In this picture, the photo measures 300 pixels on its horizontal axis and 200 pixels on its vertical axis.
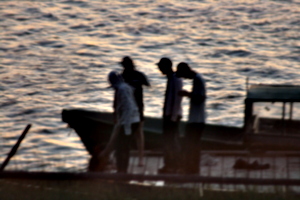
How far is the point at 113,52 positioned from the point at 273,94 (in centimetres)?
2678

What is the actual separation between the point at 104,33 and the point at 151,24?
3.63 m

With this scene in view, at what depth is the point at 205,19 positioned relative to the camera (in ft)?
151

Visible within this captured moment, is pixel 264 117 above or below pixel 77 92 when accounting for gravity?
above

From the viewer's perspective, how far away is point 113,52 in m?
39.8

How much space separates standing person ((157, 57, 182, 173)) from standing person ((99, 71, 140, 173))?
58cm

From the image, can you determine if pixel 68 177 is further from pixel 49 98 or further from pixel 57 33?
pixel 57 33

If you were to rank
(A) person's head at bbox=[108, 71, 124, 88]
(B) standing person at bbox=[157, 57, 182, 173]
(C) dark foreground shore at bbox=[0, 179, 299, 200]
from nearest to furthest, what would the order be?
(C) dark foreground shore at bbox=[0, 179, 299, 200]
(A) person's head at bbox=[108, 71, 124, 88]
(B) standing person at bbox=[157, 57, 182, 173]

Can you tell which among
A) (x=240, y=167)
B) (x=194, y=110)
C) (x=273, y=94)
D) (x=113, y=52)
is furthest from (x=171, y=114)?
(x=113, y=52)

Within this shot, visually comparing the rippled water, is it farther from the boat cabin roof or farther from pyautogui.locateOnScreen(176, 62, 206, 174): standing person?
pyautogui.locateOnScreen(176, 62, 206, 174): standing person

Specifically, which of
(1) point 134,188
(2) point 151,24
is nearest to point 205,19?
(2) point 151,24

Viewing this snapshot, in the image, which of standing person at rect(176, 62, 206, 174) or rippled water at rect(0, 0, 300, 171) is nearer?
standing person at rect(176, 62, 206, 174)

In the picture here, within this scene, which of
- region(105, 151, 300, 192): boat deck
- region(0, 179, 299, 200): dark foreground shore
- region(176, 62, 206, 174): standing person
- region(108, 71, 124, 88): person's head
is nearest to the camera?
region(0, 179, 299, 200): dark foreground shore

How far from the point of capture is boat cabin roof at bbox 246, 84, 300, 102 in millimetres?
13461

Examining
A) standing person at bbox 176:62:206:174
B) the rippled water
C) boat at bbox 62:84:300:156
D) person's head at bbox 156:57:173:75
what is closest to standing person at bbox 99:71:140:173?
person's head at bbox 156:57:173:75
